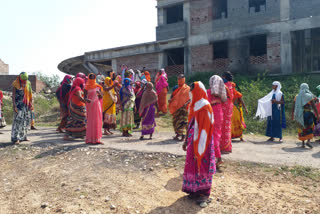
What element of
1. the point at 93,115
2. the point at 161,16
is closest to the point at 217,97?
the point at 93,115

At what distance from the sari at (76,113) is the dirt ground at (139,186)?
1.44 m

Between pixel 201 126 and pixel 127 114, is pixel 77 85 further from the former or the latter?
pixel 201 126

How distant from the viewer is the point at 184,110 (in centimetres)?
725

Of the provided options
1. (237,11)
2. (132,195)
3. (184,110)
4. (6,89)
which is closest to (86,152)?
(132,195)

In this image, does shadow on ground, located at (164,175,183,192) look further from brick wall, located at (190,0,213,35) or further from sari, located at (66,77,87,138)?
brick wall, located at (190,0,213,35)

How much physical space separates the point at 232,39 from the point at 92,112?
1369 centimetres

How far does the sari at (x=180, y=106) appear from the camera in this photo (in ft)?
23.3

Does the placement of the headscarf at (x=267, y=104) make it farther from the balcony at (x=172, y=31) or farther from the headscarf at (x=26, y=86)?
the balcony at (x=172, y=31)

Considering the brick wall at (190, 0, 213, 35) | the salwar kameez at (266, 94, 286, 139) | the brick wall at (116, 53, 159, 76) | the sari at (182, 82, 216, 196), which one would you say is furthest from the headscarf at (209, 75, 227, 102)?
the brick wall at (116, 53, 159, 76)

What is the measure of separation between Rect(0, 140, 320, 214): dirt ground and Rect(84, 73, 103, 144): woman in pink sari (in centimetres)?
89

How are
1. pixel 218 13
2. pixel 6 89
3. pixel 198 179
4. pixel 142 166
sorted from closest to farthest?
1. pixel 198 179
2. pixel 142 166
3. pixel 218 13
4. pixel 6 89

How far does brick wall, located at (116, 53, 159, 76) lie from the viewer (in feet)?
65.2

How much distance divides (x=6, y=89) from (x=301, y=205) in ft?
77.1

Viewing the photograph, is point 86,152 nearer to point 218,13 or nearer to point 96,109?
point 96,109
